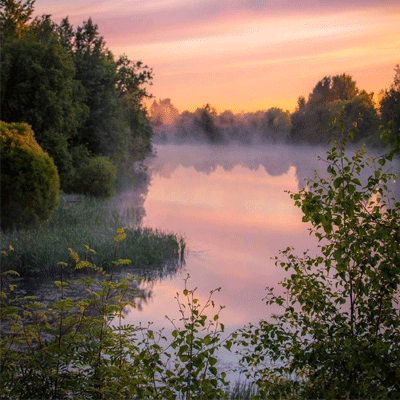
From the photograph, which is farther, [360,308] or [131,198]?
[131,198]

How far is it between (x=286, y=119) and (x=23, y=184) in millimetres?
56097

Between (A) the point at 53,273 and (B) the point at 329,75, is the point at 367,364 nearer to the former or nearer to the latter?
(A) the point at 53,273

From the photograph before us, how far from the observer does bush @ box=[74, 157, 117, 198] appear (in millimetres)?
23906

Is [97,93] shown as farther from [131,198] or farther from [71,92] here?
[131,198]

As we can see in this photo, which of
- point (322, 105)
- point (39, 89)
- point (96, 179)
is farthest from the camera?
point (322, 105)

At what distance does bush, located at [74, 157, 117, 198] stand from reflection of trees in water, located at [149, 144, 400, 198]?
7.14 meters

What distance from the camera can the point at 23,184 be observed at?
49.6 feet

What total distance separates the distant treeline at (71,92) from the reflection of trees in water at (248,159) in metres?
7.20

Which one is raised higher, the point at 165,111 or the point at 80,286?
the point at 165,111

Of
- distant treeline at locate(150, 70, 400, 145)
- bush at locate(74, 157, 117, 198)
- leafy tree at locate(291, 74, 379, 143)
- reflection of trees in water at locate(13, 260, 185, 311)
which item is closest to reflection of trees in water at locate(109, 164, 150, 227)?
bush at locate(74, 157, 117, 198)

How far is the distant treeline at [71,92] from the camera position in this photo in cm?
2328

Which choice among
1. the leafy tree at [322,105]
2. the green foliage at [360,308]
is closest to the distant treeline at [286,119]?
the leafy tree at [322,105]

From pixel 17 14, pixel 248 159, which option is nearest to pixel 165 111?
pixel 248 159

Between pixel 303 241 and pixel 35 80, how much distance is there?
11908 millimetres
